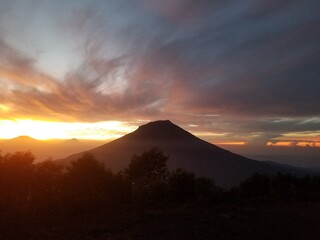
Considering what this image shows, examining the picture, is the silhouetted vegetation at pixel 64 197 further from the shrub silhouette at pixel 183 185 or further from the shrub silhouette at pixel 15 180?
the shrub silhouette at pixel 183 185

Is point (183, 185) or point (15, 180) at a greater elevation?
point (15, 180)

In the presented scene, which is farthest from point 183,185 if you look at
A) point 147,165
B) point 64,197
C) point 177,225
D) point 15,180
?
point 147,165

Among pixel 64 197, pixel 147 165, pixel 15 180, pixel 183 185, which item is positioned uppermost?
pixel 147 165

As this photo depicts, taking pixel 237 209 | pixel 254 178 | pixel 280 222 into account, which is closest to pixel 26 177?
pixel 237 209

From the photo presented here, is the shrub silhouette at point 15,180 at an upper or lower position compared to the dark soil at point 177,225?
upper

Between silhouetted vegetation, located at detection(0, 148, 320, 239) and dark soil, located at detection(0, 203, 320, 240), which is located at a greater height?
→ silhouetted vegetation, located at detection(0, 148, 320, 239)

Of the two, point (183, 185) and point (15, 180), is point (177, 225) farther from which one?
point (183, 185)

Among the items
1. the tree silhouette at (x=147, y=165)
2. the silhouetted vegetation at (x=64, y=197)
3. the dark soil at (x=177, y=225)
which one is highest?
the tree silhouette at (x=147, y=165)

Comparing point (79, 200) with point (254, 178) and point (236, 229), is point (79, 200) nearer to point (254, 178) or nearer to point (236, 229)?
point (236, 229)

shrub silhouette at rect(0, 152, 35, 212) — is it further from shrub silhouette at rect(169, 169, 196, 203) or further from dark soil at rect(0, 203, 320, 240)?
shrub silhouette at rect(169, 169, 196, 203)

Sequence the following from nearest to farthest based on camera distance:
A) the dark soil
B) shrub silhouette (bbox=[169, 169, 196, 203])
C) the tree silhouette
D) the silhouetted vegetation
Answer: the dark soil → the silhouetted vegetation → shrub silhouette (bbox=[169, 169, 196, 203]) → the tree silhouette

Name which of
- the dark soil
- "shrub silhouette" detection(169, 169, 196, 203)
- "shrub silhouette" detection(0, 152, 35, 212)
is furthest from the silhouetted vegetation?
"shrub silhouette" detection(169, 169, 196, 203)

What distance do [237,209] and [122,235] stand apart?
7.02m

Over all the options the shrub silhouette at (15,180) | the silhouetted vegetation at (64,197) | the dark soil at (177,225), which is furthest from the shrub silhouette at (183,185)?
the shrub silhouette at (15,180)
